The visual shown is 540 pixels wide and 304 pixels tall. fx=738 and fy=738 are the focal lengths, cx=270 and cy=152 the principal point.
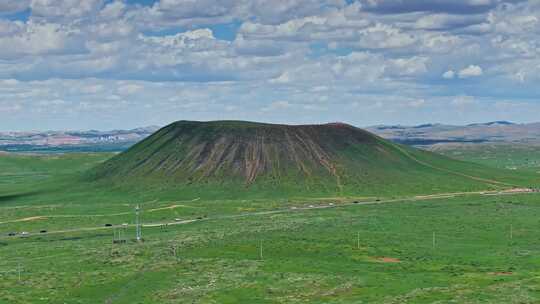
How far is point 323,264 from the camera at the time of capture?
428 feet

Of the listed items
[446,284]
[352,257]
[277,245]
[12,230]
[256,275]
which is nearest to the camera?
Result: [446,284]

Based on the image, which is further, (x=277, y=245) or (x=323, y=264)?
(x=277, y=245)

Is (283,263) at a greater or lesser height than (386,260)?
greater

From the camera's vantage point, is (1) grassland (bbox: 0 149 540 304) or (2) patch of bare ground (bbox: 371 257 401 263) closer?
(1) grassland (bbox: 0 149 540 304)

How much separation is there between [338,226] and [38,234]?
74389mm

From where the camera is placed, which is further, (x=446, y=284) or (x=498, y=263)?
(x=498, y=263)

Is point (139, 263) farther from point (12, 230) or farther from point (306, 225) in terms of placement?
point (12, 230)

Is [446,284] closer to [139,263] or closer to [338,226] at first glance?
[139,263]

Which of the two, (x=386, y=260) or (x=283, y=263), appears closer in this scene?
(x=283, y=263)

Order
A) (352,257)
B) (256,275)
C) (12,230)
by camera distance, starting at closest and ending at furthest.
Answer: (256,275)
(352,257)
(12,230)

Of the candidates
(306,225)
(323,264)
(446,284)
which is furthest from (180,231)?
(446,284)

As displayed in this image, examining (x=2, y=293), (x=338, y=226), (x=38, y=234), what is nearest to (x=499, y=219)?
(x=338, y=226)

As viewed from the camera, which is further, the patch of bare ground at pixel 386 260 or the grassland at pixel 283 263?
the patch of bare ground at pixel 386 260

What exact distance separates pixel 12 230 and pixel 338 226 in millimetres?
84431
